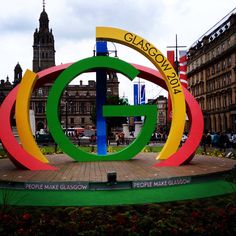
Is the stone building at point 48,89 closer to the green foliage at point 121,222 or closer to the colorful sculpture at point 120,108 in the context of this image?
the colorful sculpture at point 120,108

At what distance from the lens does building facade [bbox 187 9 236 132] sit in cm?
5406

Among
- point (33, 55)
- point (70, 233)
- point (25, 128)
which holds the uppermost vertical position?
point (33, 55)

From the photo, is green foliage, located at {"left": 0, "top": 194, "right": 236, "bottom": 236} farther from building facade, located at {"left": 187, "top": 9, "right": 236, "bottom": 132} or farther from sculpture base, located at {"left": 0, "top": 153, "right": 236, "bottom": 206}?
building facade, located at {"left": 187, "top": 9, "right": 236, "bottom": 132}

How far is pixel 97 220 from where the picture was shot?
272 inches

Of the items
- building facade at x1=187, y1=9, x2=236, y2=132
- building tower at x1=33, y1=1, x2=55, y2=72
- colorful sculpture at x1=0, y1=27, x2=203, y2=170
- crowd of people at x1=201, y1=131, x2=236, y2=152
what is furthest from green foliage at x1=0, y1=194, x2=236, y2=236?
building tower at x1=33, y1=1, x2=55, y2=72

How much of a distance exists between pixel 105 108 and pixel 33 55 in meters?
115

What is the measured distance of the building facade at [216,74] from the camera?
54062 millimetres

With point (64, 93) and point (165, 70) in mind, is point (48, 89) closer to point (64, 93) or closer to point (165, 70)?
point (64, 93)

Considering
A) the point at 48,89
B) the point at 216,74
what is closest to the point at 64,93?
the point at 48,89

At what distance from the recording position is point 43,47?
124125mm

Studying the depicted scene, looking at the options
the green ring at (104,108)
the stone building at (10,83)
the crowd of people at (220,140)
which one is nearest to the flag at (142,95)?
the crowd of people at (220,140)

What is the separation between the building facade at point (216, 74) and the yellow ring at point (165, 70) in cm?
3413

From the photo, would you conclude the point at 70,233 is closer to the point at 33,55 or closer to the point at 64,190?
the point at 64,190

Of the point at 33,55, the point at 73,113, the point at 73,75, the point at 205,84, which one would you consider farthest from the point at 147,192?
the point at 33,55
